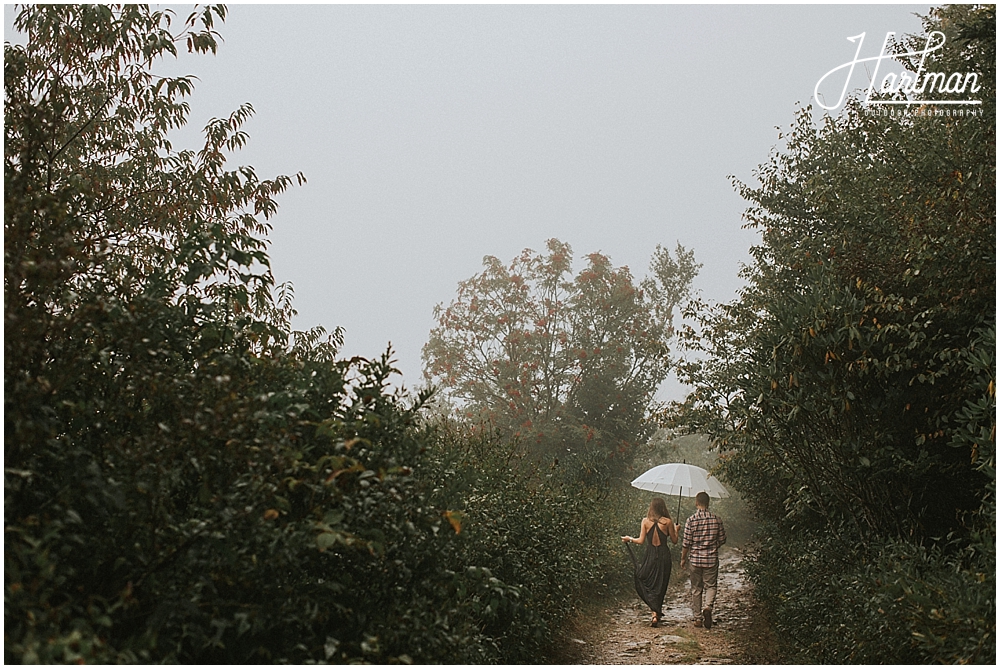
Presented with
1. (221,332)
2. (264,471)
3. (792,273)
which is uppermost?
(792,273)

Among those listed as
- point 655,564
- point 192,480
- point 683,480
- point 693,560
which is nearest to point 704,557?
point 693,560

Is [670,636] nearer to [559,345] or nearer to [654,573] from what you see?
[654,573]

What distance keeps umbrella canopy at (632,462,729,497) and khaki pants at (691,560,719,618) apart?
2.60 m

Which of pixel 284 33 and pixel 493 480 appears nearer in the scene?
pixel 493 480

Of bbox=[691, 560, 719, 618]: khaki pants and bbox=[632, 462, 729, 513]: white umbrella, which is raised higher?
bbox=[632, 462, 729, 513]: white umbrella

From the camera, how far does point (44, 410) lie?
2.65 m

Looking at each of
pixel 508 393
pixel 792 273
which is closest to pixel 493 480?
pixel 792 273

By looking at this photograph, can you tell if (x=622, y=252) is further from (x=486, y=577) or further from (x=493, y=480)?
(x=486, y=577)

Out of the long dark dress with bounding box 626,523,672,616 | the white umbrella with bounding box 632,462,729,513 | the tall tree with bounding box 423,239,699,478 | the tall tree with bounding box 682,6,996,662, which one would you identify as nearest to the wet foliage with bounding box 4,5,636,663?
the tall tree with bounding box 682,6,996,662

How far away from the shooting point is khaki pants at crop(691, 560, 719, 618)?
27.0ft

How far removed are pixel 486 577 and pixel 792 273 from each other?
6.80 meters

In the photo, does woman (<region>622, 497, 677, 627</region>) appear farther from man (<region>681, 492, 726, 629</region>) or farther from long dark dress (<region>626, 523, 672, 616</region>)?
man (<region>681, 492, 726, 629</region>)

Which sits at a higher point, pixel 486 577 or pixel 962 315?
pixel 962 315

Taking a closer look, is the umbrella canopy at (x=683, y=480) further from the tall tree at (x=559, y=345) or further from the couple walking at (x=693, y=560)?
the tall tree at (x=559, y=345)
